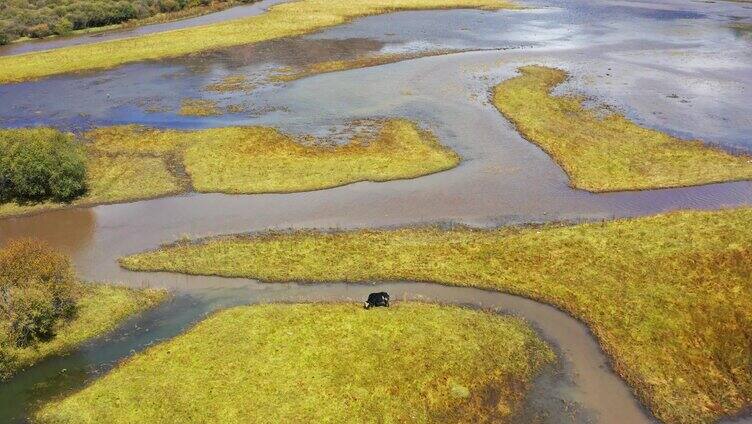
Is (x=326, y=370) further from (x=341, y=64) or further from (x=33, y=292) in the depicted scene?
(x=341, y=64)

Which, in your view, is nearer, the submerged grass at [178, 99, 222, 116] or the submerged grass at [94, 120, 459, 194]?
the submerged grass at [94, 120, 459, 194]

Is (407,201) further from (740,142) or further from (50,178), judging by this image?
(740,142)

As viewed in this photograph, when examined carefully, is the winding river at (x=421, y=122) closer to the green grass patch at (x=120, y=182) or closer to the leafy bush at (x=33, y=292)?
the green grass patch at (x=120, y=182)

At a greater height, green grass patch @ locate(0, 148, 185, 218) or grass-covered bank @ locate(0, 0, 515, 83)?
grass-covered bank @ locate(0, 0, 515, 83)

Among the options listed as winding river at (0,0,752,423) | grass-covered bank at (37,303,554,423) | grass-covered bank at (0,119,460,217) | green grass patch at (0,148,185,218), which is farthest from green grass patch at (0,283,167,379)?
grass-covered bank at (0,119,460,217)

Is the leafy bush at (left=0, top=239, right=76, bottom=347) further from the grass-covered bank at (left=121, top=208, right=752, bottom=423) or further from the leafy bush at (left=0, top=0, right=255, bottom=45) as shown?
the leafy bush at (left=0, top=0, right=255, bottom=45)

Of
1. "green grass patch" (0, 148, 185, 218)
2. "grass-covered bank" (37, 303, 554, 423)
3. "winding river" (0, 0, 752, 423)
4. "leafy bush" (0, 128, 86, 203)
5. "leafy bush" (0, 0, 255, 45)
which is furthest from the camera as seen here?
"leafy bush" (0, 0, 255, 45)
